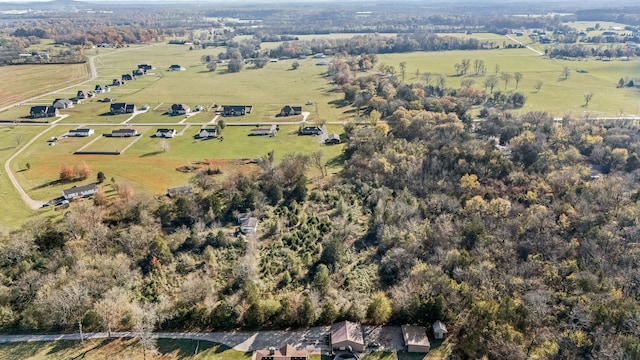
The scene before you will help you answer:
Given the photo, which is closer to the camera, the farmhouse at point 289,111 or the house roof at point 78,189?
the house roof at point 78,189

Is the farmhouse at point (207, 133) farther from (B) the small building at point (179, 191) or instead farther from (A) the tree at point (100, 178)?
(B) the small building at point (179, 191)

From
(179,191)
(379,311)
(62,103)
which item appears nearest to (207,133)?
(179,191)

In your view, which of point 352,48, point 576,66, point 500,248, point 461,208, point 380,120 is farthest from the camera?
point 352,48

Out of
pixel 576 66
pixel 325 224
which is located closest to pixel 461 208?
pixel 325 224

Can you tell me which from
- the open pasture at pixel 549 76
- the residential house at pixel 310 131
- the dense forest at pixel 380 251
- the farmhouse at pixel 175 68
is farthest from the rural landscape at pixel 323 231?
the farmhouse at pixel 175 68

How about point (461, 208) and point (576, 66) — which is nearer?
point (461, 208)

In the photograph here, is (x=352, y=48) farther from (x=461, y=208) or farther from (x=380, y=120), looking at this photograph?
(x=461, y=208)

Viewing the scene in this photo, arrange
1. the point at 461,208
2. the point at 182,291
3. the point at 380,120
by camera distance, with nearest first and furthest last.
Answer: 1. the point at 182,291
2. the point at 461,208
3. the point at 380,120

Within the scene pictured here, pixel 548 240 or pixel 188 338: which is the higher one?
pixel 548 240
